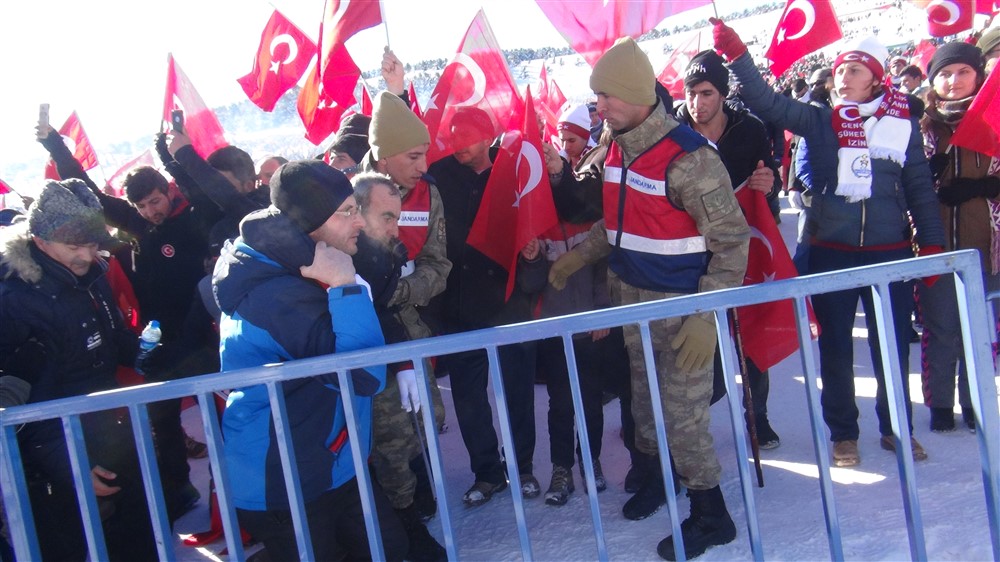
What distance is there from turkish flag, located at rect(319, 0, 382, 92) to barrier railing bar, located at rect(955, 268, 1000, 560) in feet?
12.4

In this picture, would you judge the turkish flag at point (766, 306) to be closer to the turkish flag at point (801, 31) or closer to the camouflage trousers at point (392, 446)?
the camouflage trousers at point (392, 446)

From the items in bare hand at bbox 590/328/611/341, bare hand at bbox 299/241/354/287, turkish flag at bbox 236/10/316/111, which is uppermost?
turkish flag at bbox 236/10/316/111

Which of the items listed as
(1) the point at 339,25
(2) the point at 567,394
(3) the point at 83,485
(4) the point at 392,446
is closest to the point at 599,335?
(2) the point at 567,394

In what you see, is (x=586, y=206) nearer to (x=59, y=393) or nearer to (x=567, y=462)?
(x=567, y=462)

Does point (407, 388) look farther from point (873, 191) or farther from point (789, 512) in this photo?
point (873, 191)

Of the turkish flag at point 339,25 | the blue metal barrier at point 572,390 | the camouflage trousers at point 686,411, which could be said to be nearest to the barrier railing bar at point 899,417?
the blue metal barrier at point 572,390

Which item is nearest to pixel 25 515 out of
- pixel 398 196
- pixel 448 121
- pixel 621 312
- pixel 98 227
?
pixel 98 227

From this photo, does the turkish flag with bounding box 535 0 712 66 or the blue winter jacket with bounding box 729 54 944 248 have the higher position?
the turkish flag with bounding box 535 0 712 66

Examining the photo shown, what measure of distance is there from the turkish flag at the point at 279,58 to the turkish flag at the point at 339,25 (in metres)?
1.10

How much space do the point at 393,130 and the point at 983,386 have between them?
2573mm

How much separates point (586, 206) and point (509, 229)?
44 centimetres

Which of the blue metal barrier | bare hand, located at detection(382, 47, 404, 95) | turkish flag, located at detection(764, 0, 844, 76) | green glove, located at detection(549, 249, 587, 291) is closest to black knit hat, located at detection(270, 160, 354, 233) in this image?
the blue metal barrier

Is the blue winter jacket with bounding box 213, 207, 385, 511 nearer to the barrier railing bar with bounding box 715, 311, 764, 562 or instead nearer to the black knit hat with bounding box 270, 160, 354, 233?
the black knit hat with bounding box 270, 160, 354, 233

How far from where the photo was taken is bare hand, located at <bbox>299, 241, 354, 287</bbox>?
2.35 meters
